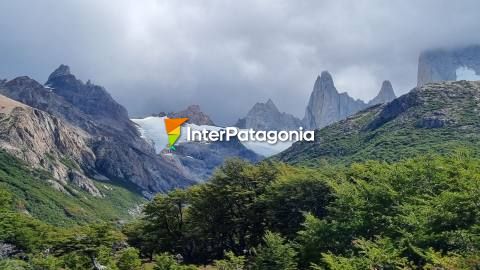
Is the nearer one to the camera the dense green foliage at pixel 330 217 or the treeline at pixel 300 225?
the dense green foliage at pixel 330 217

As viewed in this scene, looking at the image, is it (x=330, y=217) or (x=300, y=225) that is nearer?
(x=330, y=217)

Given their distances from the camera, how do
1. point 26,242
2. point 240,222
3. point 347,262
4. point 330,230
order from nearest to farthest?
point 347,262
point 330,230
point 240,222
point 26,242

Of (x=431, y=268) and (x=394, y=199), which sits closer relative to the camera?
(x=431, y=268)

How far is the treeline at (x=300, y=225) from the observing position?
40.3 m

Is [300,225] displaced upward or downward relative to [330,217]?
downward

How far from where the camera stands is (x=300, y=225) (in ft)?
216

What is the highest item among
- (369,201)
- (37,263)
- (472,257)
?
(369,201)

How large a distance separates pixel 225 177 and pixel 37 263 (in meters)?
28.5

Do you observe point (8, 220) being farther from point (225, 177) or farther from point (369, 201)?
point (369, 201)

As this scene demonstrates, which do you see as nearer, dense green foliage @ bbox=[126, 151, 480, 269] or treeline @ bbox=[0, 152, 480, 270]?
dense green foliage @ bbox=[126, 151, 480, 269]

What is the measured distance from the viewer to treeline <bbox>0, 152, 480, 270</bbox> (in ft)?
132

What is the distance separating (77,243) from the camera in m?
69.9

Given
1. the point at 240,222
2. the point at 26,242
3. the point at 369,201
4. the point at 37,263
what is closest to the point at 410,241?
the point at 369,201

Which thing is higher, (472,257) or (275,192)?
(275,192)
